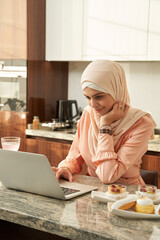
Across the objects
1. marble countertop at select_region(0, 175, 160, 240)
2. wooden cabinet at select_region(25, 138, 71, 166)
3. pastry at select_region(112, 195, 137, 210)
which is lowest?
wooden cabinet at select_region(25, 138, 71, 166)

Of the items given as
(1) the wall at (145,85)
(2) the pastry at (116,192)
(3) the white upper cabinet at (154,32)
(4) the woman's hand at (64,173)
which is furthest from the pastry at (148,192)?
(1) the wall at (145,85)

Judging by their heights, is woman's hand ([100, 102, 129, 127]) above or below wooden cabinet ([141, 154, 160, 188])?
above

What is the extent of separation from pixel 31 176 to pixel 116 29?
7.66ft

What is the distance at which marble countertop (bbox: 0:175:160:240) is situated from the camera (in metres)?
1.10

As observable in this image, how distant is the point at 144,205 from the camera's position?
4.08 feet

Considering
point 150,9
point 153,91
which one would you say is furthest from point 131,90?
point 150,9

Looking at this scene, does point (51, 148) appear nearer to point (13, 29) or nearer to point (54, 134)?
point (54, 134)

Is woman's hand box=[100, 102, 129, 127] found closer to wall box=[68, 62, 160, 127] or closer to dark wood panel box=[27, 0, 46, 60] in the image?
wall box=[68, 62, 160, 127]

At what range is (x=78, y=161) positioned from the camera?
1970 mm

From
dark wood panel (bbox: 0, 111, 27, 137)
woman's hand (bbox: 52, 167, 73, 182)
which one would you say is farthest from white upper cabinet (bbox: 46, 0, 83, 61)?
woman's hand (bbox: 52, 167, 73, 182)

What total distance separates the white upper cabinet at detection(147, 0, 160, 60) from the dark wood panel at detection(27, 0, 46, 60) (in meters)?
1.21

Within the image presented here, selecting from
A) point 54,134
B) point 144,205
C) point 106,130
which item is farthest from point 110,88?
point 54,134

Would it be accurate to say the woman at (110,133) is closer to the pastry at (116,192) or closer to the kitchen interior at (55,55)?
the pastry at (116,192)

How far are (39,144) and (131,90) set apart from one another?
1.11m
